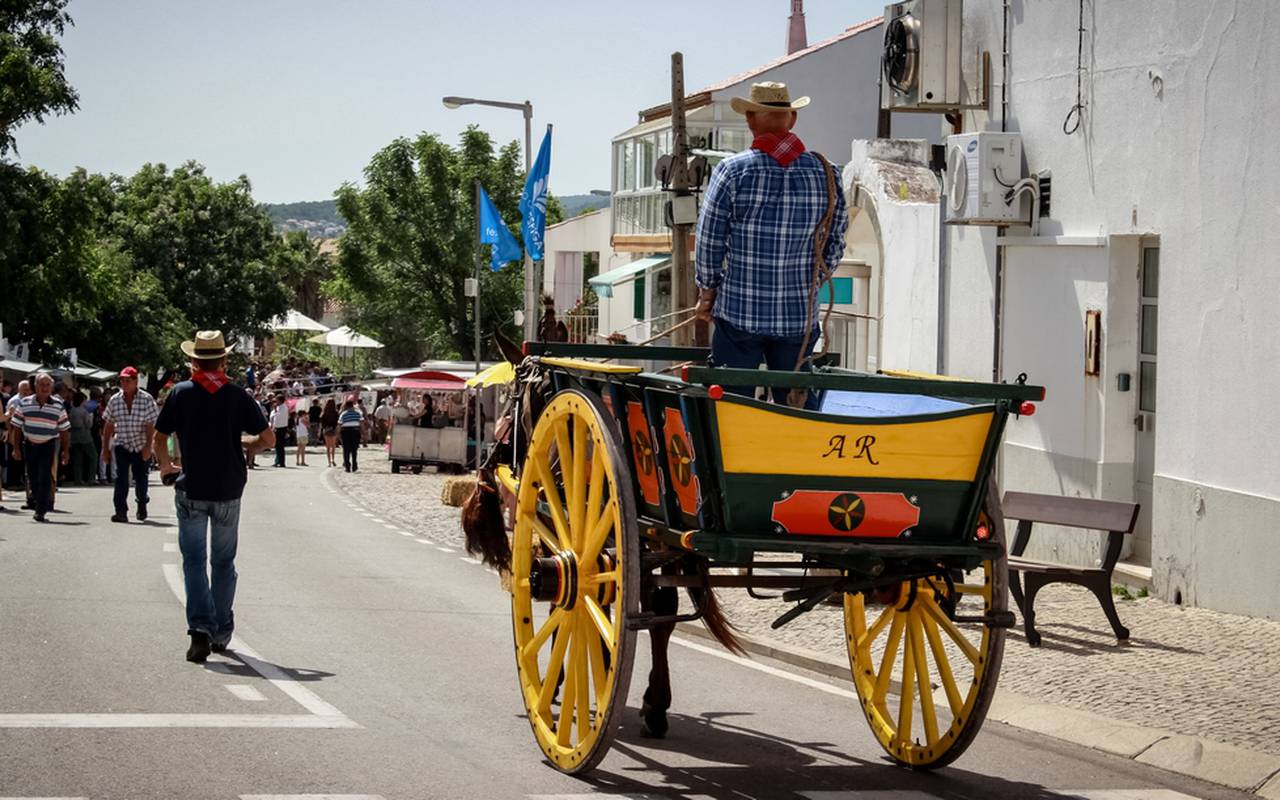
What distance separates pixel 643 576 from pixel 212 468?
440 cm

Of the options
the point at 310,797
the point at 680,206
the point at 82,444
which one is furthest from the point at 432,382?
the point at 310,797

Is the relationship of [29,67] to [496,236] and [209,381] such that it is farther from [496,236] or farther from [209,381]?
[209,381]

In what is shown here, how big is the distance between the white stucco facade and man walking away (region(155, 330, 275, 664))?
690 centimetres

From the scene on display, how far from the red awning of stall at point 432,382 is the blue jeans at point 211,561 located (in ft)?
108

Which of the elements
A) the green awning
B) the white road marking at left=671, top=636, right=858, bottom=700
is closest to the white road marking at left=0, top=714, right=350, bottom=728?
the white road marking at left=671, top=636, right=858, bottom=700

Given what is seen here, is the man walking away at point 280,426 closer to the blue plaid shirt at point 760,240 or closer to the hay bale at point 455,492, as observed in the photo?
the hay bale at point 455,492

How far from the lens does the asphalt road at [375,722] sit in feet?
22.6

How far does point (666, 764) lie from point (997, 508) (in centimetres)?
182

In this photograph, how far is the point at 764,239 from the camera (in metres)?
7.54

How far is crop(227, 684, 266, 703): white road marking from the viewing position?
8705 mm

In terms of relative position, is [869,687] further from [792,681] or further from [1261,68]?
[1261,68]

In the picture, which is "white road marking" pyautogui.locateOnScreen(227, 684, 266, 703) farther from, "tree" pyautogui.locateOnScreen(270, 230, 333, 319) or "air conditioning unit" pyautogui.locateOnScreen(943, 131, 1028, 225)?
"tree" pyautogui.locateOnScreen(270, 230, 333, 319)

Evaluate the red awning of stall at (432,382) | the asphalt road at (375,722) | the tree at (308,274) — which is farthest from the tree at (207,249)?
the asphalt road at (375,722)

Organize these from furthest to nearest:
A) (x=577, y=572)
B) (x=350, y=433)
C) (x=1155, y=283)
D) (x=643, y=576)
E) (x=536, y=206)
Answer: (x=350, y=433) < (x=536, y=206) < (x=1155, y=283) < (x=577, y=572) < (x=643, y=576)
